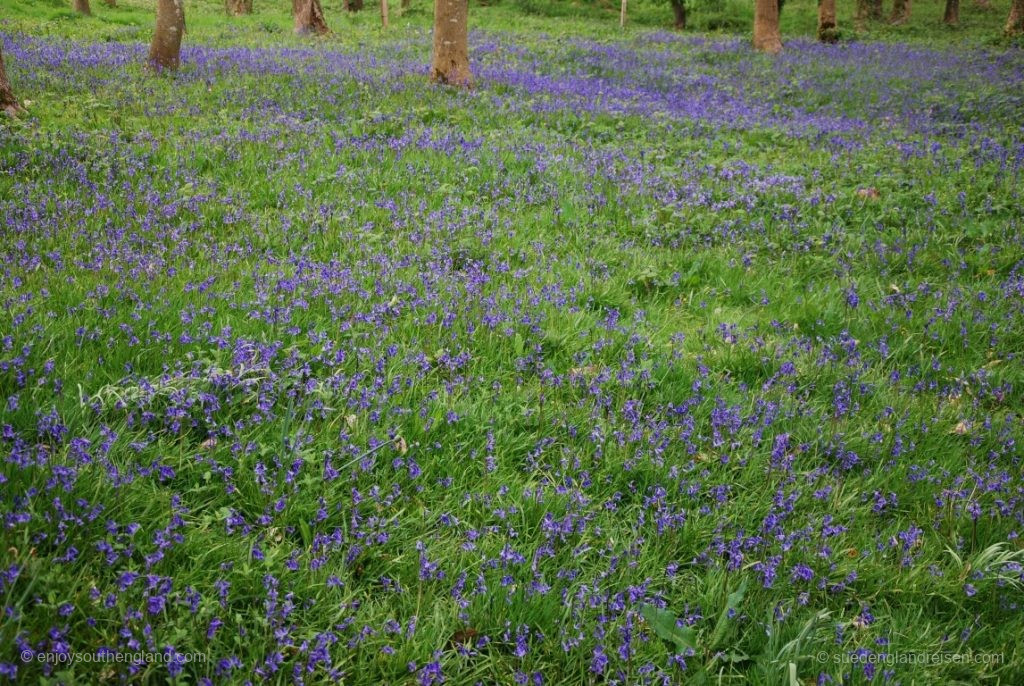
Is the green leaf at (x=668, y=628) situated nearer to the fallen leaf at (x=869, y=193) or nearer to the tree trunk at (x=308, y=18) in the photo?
the fallen leaf at (x=869, y=193)

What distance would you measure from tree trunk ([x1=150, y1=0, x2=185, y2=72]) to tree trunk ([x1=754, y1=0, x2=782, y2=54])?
1719cm

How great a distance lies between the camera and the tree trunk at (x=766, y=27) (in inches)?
856

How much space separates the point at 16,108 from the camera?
8.02 metres

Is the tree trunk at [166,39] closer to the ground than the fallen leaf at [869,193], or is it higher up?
higher up

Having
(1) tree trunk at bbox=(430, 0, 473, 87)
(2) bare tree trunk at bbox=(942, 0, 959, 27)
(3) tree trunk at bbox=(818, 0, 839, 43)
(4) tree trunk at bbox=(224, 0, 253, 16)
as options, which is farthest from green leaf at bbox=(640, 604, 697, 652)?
(2) bare tree trunk at bbox=(942, 0, 959, 27)

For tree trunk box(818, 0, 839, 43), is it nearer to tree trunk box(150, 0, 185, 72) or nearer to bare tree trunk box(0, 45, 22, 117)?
tree trunk box(150, 0, 185, 72)

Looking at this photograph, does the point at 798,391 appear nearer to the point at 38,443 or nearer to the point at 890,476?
the point at 890,476

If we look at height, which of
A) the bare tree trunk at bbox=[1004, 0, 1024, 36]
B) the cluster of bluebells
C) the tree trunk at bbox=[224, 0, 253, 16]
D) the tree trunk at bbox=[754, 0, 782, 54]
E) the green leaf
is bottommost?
the green leaf

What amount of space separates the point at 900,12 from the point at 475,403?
37330 mm

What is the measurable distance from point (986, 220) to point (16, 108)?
1097 centimetres

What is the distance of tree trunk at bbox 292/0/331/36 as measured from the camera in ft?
71.1

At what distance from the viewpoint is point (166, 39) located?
12523 mm

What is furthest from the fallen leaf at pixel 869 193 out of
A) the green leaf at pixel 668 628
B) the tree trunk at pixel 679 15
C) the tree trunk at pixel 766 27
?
the tree trunk at pixel 679 15

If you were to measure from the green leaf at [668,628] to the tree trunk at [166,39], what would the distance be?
13444 millimetres
